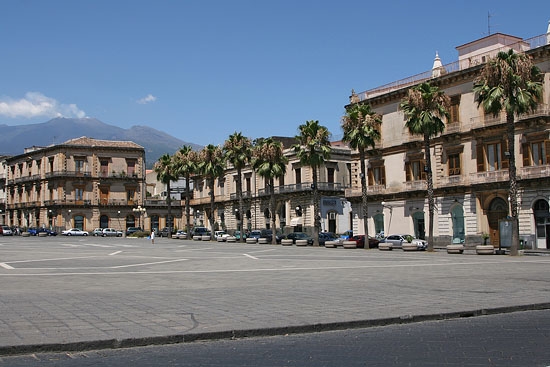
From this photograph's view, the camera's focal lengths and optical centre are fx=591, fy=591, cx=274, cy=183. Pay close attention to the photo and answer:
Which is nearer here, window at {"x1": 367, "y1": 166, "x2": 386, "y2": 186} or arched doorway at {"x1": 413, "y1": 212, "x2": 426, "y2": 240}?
arched doorway at {"x1": 413, "y1": 212, "x2": 426, "y2": 240}

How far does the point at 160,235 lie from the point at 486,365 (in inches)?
3408

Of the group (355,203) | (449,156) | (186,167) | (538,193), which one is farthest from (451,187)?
(186,167)

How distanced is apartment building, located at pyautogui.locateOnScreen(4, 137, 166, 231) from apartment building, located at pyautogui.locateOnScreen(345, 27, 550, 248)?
177 ft

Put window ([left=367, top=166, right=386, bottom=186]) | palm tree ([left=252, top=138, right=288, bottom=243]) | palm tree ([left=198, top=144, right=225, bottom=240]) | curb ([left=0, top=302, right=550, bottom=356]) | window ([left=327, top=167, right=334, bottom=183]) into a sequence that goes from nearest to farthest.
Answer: curb ([left=0, top=302, right=550, bottom=356]) → window ([left=367, top=166, right=386, bottom=186]) → palm tree ([left=252, top=138, right=288, bottom=243]) → palm tree ([left=198, top=144, right=225, bottom=240]) → window ([left=327, top=167, right=334, bottom=183])

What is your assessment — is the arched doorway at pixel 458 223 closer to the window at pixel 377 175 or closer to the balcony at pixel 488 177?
the balcony at pixel 488 177

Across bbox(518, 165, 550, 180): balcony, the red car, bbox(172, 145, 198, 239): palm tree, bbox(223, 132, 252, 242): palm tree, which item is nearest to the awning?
bbox(223, 132, 252, 242): palm tree

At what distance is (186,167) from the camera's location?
76938 millimetres

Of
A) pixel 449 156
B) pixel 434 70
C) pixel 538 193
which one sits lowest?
pixel 538 193

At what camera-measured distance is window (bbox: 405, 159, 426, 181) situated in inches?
2170

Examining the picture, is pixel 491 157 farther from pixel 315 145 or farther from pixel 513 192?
pixel 315 145

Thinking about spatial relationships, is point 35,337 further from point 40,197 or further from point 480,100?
point 40,197

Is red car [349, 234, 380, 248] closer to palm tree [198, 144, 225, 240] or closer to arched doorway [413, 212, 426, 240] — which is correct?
arched doorway [413, 212, 426, 240]

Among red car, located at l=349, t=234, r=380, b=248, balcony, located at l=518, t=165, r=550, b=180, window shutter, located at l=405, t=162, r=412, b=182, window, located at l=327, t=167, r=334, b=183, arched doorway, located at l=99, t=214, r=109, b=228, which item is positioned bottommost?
red car, located at l=349, t=234, r=380, b=248

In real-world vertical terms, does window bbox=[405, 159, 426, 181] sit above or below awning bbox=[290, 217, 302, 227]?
above
